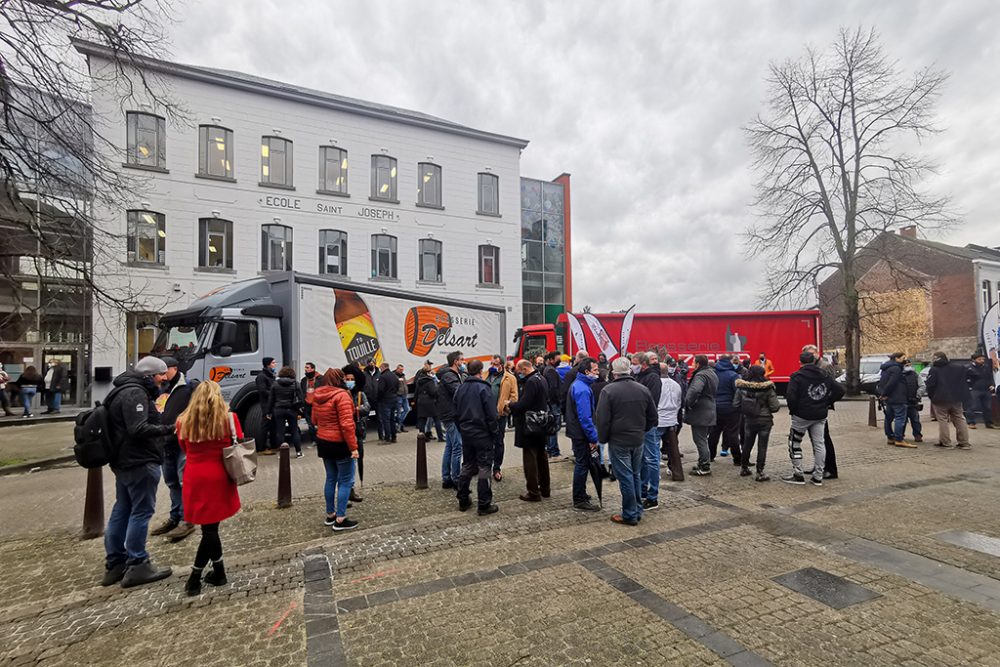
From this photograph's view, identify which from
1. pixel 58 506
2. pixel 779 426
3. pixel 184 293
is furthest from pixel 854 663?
pixel 184 293

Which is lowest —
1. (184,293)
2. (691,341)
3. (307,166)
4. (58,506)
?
(58,506)

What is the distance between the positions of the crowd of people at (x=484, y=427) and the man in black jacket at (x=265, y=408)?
0.03 meters

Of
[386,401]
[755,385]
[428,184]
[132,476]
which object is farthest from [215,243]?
[755,385]

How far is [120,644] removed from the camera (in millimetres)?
3396

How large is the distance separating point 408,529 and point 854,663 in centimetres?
394

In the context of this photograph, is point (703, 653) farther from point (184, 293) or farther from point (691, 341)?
point (184, 293)

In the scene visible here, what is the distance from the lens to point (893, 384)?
32.5 ft

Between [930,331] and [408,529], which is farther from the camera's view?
[930,331]

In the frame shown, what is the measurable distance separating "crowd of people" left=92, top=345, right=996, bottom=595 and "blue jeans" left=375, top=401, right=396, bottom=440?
2.84 ft

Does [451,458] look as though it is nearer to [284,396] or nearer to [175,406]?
[175,406]

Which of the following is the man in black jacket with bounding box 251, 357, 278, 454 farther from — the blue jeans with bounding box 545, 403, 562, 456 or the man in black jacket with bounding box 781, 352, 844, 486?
the man in black jacket with bounding box 781, 352, 844, 486

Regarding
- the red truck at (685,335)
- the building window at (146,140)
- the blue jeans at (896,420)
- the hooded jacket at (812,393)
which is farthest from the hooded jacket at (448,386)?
the building window at (146,140)

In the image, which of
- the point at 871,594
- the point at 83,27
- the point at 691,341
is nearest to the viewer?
the point at 871,594

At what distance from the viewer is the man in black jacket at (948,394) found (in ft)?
31.3
